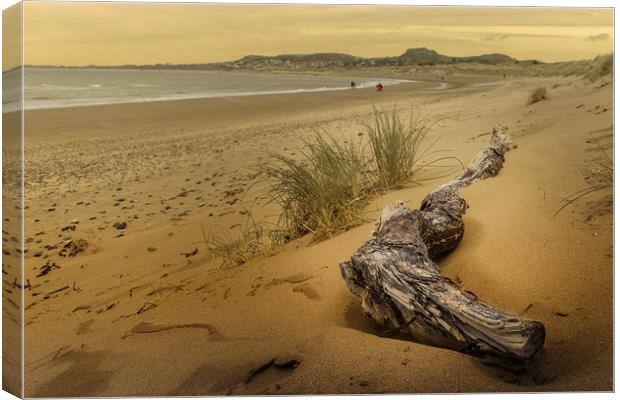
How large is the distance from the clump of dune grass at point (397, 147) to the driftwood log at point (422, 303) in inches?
22.6

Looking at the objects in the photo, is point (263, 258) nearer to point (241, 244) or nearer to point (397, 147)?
point (241, 244)

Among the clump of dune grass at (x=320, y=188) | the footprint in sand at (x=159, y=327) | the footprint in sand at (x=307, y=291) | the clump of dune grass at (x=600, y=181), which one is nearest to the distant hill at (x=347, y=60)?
the clump of dune grass at (x=320, y=188)

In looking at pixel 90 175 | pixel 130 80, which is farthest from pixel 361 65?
pixel 90 175

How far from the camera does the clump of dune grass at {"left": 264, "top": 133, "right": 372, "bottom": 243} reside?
3.20 m

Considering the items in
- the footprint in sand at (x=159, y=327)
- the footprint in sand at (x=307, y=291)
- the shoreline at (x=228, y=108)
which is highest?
the shoreline at (x=228, y=108)

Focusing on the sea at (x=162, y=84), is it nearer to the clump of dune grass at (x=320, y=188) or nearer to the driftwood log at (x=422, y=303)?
the clump of dune grass at (x=320, y=188)

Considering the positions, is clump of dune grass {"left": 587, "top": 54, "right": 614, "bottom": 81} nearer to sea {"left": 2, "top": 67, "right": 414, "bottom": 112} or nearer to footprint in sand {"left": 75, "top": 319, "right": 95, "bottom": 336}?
sea {"left": 2, "top": 67, "right": 414, "bottom": 112}

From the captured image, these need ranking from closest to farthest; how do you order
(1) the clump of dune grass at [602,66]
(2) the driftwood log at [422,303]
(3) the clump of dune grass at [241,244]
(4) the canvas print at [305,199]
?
(2) the driftwood log at [422,303]
(4) the canvas print at [305,199]
(1) the clump of dune grass at [602,66]
(3) the clump of dune grass at [241,244]

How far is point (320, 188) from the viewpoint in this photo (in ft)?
10.5

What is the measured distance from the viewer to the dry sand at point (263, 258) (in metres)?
2.51

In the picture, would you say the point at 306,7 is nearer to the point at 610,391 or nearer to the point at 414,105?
the point at 414,105

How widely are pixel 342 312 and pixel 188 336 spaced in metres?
0.64

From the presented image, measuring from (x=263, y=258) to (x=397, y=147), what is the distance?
85 centimetres

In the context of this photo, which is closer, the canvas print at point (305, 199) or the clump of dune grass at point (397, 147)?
the canvas print at point (305, 199)
